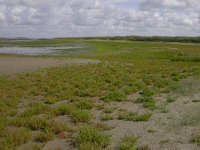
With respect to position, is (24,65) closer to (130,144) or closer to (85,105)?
(85,105)

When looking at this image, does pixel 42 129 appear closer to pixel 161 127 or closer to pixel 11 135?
pixel 11 135

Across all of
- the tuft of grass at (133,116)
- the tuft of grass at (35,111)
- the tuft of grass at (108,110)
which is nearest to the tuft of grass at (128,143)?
the tuft of grass at (133,116)

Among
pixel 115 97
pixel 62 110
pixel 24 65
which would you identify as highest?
pixel 62 110

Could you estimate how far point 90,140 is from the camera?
10.5 metres

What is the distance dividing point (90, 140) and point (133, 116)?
13.0 feet

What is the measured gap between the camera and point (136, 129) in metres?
12.2

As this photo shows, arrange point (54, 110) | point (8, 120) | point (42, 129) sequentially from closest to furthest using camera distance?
point (42, 129) < point (8, 120) < point (54, 110)

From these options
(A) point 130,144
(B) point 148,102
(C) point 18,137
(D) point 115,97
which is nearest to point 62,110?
(C) point 18,137

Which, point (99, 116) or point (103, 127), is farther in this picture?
point (99, 116)

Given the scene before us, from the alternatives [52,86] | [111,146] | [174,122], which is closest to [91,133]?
[111,146]

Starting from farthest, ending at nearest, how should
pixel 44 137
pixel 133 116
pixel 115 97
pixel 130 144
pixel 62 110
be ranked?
pixel 115 97
pixel 62 110
pixel 133 116
pixel 44 137
pixel 130 144

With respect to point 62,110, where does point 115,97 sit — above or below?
below

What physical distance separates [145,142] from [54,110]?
509cm

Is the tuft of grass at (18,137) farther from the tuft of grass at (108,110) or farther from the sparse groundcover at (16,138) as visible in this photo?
the tuft of grass at (108,110)
